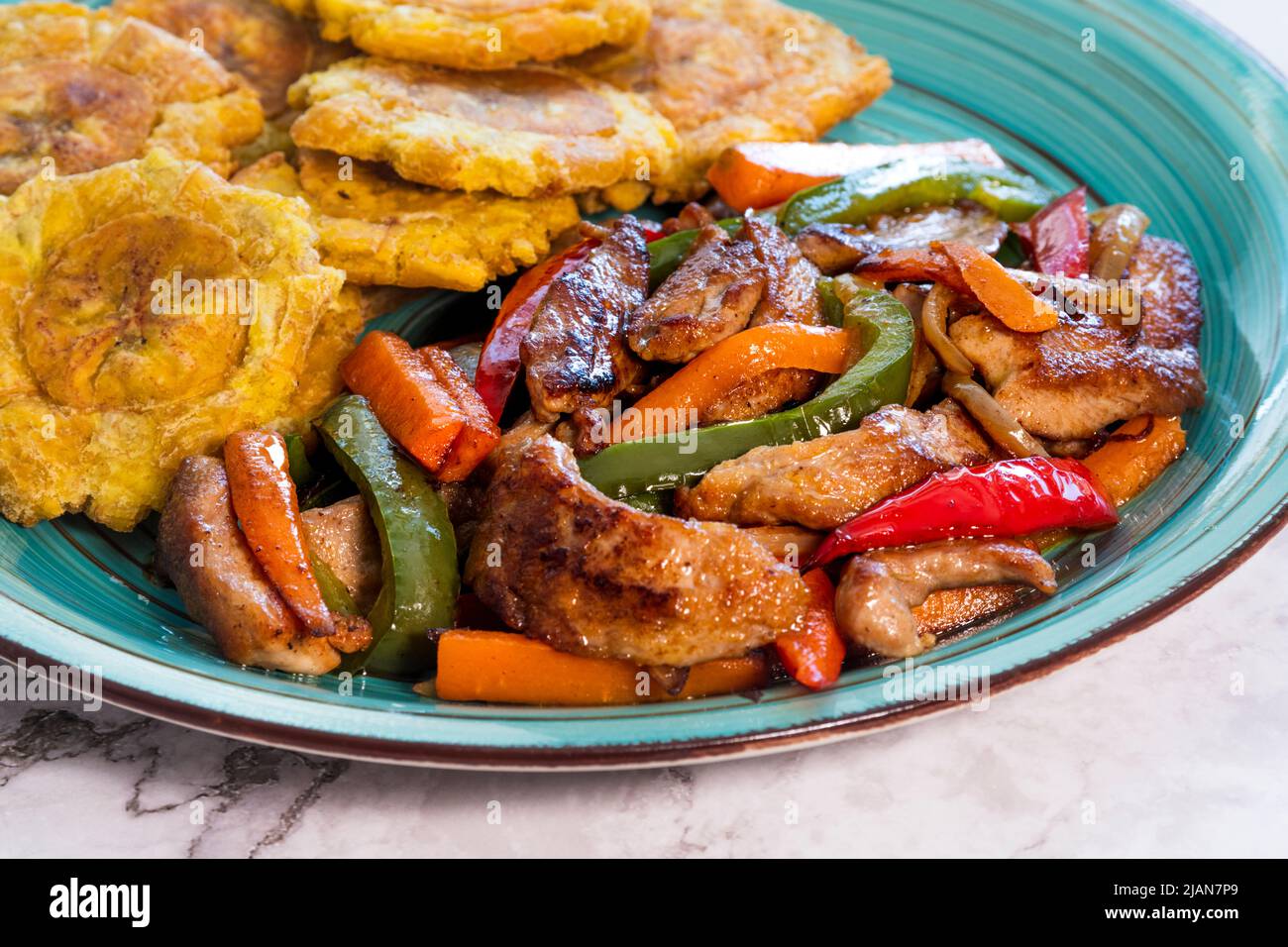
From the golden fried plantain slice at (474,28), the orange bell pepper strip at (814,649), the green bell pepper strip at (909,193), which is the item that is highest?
the golden fried plantain slice at (474,28)

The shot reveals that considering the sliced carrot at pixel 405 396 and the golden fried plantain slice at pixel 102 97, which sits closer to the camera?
the sliced carrot at pixel 405 396

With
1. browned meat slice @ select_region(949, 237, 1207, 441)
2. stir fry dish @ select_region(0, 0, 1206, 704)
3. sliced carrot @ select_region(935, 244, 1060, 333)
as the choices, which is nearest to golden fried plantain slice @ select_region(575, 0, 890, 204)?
stir fry dish @ select_region(0, 0, 1206, 704)

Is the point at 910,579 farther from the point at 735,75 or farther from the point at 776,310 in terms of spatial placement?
the point at 735,75

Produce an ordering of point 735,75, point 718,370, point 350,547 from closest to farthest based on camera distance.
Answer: point 350,547, point 718,370, point 735,75

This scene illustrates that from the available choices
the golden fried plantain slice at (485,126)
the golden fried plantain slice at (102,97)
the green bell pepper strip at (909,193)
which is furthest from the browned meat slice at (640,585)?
the golden fried plantain slice at (102,97)

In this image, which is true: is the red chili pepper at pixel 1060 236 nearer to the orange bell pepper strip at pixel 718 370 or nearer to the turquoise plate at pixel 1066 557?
the turquoise plate at pixel 1066 557

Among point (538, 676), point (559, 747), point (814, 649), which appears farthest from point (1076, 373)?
point (559, 747)
